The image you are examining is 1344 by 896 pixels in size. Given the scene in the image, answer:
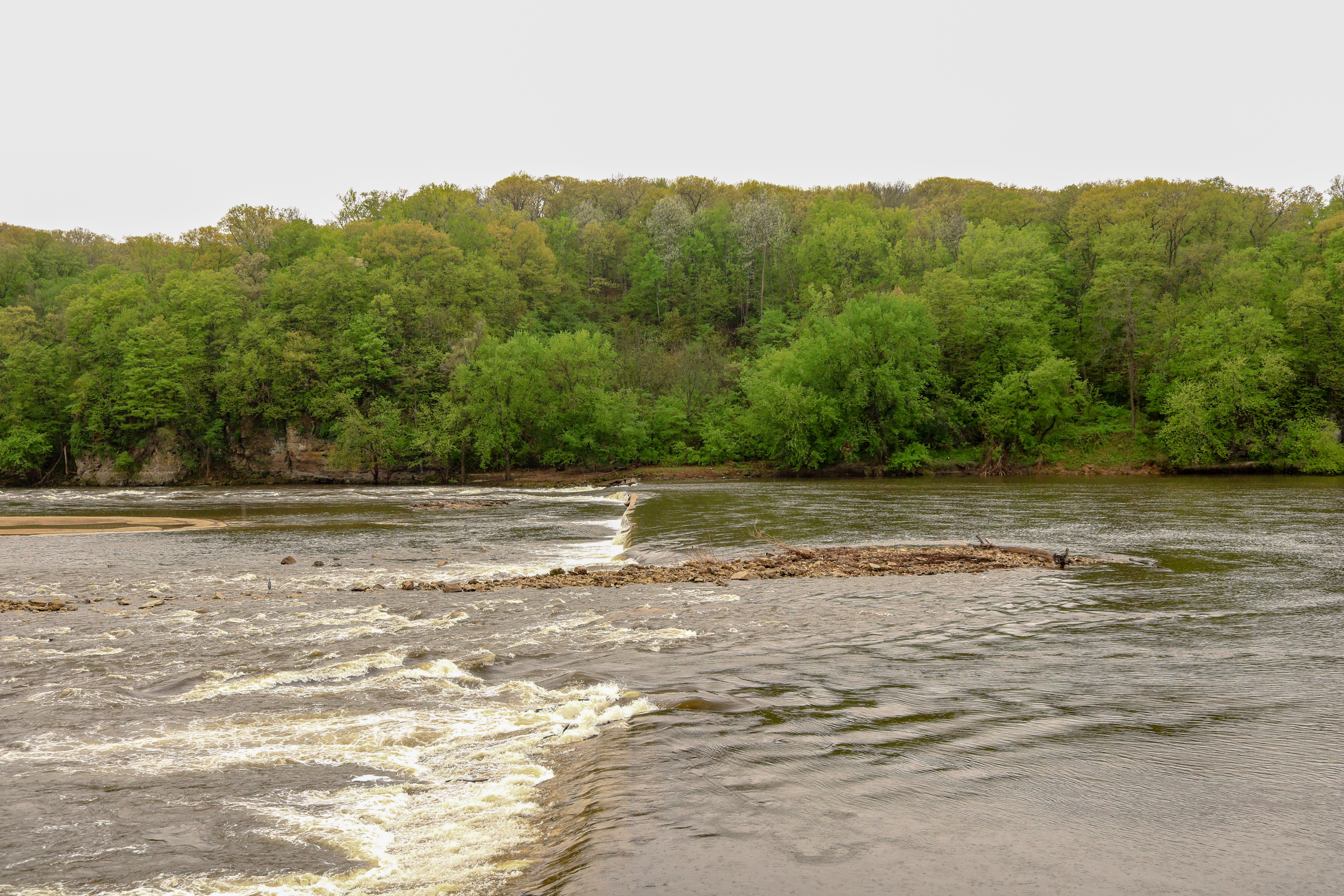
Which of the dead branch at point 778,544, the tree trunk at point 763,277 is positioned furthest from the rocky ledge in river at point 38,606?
the tree trunk at point 763,277

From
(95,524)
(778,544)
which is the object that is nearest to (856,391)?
(778,544)

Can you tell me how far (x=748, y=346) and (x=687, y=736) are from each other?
9192 cm

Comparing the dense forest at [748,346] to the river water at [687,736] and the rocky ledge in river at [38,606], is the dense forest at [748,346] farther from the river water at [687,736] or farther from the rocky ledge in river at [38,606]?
the rocky ledge in river at [38,606]

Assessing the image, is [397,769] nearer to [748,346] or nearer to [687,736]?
[687,736]

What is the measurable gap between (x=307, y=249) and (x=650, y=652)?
103 m

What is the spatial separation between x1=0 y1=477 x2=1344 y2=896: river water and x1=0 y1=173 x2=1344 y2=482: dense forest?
50.0 meters

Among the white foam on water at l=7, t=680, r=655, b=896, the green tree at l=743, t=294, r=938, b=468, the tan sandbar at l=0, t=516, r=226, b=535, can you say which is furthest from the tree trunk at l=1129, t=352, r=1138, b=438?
the white foam on water at l=7, t=680, r=655, b=896

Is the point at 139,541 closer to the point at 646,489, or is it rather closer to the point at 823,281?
the point at 646,489

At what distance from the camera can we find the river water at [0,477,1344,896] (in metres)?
5.60

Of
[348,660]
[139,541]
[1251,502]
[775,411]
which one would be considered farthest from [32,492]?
[1251,502]

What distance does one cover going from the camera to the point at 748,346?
9844 centimetres

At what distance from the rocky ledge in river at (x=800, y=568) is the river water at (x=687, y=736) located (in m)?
0.80

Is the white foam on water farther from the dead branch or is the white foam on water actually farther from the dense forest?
the dense forest

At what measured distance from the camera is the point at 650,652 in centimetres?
1196
